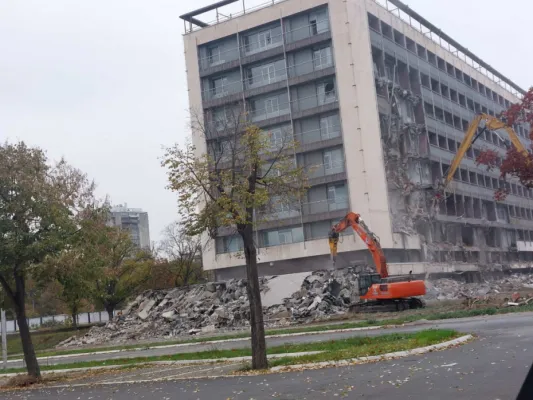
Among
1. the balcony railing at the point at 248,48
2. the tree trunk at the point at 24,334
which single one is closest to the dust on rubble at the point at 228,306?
the balcony railing at the point at 248,48

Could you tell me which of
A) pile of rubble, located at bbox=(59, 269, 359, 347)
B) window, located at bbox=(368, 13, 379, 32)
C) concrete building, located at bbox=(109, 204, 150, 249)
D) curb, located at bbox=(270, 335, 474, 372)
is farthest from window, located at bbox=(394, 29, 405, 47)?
concrete building, located at bbox=(109, 204, 150, 249)

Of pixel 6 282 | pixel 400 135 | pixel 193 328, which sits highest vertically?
pixel 400 135

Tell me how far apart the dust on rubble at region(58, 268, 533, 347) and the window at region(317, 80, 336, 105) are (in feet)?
49.7

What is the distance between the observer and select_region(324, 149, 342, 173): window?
192ft

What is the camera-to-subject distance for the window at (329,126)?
193ft

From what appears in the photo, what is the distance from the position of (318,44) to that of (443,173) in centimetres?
1825

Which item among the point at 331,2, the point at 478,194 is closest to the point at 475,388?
the point at 331,2

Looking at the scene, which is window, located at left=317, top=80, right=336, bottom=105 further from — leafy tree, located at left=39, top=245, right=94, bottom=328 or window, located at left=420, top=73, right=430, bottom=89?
leafy tree, located at left=39, top=245, right=94, bottom=328

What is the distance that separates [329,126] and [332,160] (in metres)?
2.83

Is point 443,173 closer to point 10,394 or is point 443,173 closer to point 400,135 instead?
point 400,135

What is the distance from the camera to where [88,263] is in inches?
821

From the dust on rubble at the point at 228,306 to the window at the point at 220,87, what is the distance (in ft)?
58.1

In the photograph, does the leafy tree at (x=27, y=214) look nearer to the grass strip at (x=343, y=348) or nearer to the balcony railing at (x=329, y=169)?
the grass strip at (x=343, y=348)

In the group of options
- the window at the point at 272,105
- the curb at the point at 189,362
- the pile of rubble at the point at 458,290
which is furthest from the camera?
the window at the point at 272,105
